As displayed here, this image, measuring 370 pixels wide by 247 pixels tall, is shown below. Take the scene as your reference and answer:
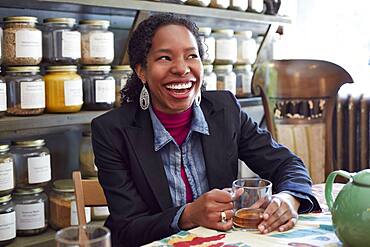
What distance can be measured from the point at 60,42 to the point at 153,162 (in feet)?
2.32

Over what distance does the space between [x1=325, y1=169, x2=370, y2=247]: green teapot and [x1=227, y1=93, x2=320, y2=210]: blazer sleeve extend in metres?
0.34

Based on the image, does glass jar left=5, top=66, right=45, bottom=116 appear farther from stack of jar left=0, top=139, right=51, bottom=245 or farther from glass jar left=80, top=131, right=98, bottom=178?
glass jar left=80, top=131, right=98, bottom=178

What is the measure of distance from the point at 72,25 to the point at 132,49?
0.46 metres

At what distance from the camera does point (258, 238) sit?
0.98 meters

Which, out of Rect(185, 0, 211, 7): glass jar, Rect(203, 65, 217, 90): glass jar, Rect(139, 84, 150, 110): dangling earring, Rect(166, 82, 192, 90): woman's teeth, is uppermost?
Rect(185, 0, 211, 7): glass jar

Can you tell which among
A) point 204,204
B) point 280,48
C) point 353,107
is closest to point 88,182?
point 204,204

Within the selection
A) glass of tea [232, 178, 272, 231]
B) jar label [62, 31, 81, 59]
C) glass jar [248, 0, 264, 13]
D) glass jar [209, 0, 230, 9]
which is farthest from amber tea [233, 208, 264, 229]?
glass jar [248, 0, 264, 13]

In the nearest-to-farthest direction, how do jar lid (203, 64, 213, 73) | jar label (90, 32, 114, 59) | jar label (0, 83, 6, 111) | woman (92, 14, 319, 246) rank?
woman (92, 14, 319, 246), jar label (0, 83, 6, 111), jar label (90, 32, 114, 59), jar lid (203, 64, 213, 73)

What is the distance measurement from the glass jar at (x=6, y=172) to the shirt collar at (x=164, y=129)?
554mm

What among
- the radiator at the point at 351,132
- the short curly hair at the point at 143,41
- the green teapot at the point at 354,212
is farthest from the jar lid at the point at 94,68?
the radiator at the point at 351,132

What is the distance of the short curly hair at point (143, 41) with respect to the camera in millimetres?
1413

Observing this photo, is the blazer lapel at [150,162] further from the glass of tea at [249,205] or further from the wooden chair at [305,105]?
the wooden chair at [305,105]

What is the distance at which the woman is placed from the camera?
1.29m

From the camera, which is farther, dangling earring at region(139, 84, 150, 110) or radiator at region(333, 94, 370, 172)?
radiator at region(333, 94, 370, 172)
